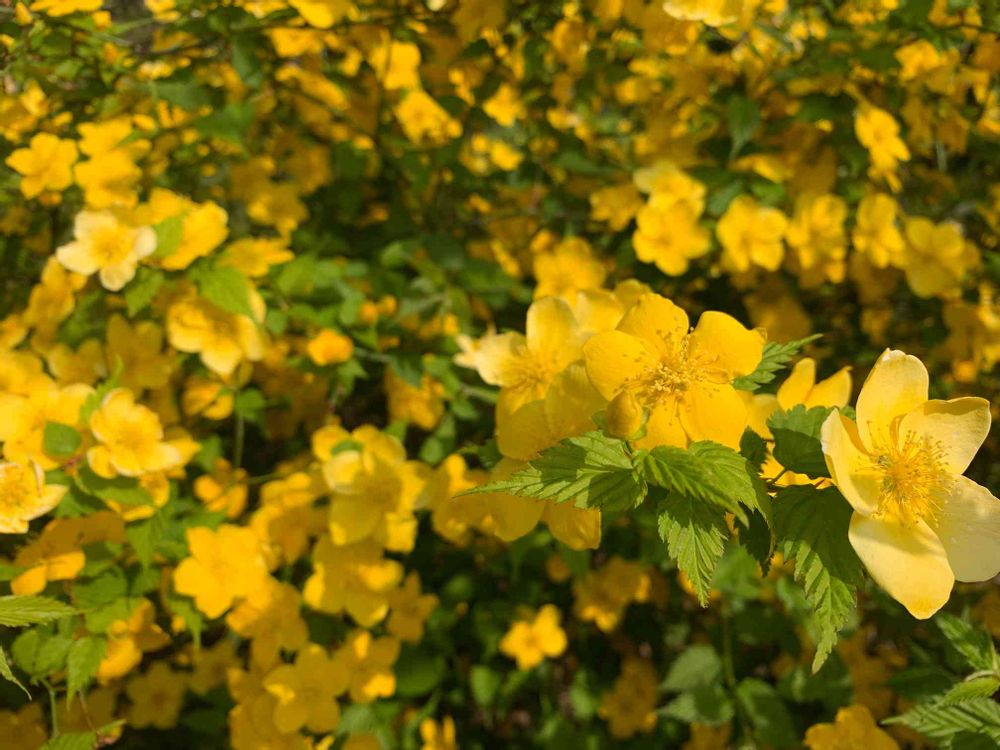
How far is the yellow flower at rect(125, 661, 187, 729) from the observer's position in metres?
1.60

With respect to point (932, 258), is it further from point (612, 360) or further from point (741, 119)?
point (612, 360)

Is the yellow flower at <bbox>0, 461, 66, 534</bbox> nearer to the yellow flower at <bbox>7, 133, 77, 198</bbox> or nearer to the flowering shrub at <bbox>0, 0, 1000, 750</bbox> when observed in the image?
the flowering shrub at <bbox>0, 0, 1000, 750</bbox>

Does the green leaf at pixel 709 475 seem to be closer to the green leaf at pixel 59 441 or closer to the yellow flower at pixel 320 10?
the green leaf at pixel 59 441

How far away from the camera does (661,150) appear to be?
1.85m

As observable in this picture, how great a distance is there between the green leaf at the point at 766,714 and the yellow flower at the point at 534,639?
0.45 meters

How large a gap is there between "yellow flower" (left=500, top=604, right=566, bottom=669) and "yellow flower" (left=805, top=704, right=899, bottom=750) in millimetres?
717

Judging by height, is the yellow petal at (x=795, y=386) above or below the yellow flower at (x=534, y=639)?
above

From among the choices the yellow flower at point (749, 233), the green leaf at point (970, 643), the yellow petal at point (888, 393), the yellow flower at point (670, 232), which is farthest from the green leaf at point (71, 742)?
the yellow flower at point (749, 233)

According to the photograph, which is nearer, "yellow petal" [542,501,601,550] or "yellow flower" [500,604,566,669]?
"yellow petal" [542,501,601,550]

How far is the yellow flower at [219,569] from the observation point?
4.19 ft

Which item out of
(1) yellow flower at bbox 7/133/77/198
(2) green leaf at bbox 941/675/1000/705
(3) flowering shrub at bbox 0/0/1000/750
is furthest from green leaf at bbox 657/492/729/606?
(1) yellow flower at bbox 7/133/77/198

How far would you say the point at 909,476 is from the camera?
29.9 inches

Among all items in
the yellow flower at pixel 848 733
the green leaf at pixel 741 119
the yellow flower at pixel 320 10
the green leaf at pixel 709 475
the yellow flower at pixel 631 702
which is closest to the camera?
the green leaf at pixel 709 475

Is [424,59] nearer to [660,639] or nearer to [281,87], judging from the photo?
[281,87]
